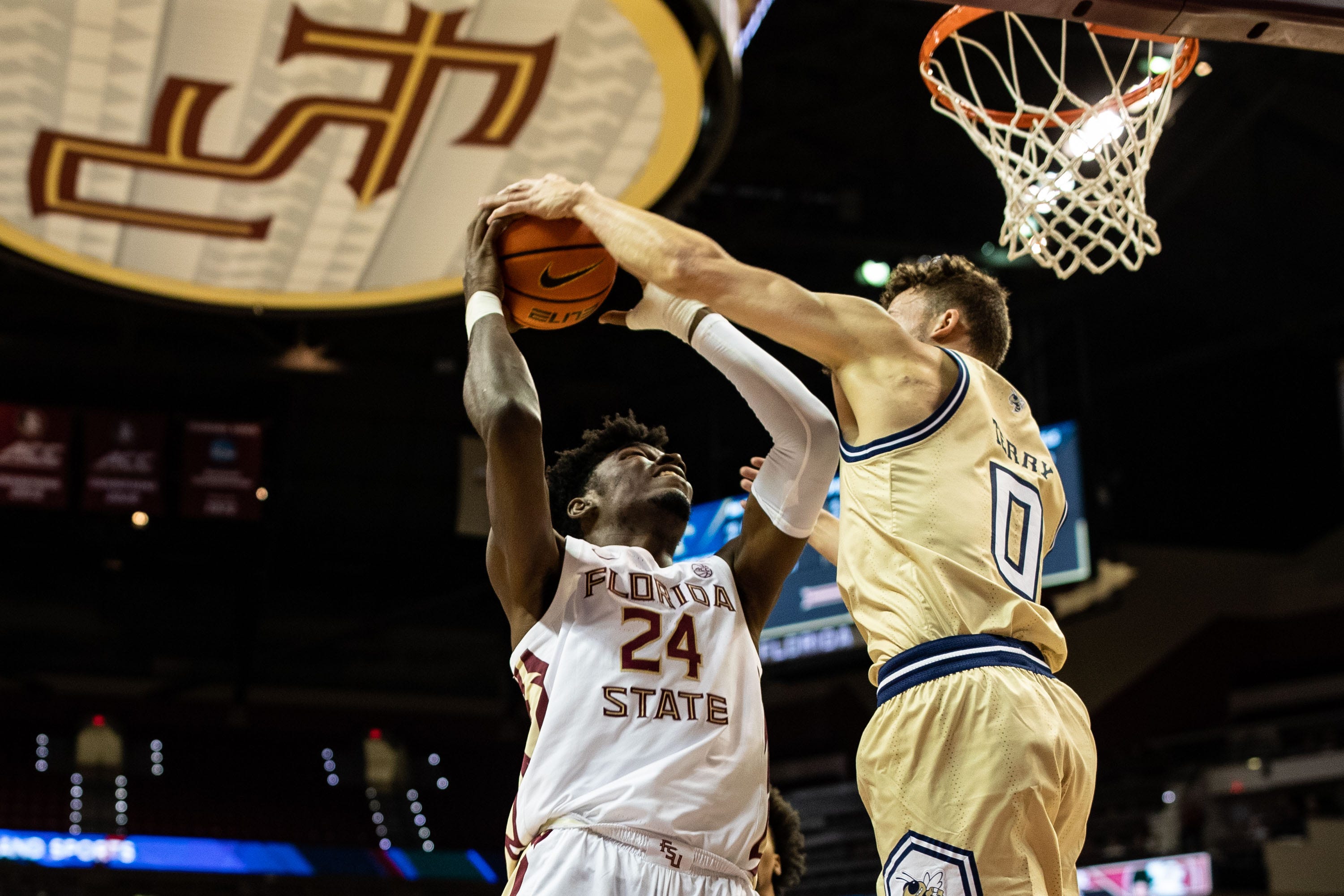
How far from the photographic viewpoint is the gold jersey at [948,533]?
2.83 m

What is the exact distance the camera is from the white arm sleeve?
323cm

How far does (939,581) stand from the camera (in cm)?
283

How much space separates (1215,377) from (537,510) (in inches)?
528

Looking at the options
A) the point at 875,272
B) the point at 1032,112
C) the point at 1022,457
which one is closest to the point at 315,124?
the point at 1032,112

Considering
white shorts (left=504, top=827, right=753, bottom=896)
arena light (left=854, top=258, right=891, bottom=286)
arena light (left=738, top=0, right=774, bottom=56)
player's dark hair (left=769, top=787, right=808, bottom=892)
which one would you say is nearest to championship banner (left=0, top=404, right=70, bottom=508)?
arena light (left=854, top=258, right=891, bottom=286)

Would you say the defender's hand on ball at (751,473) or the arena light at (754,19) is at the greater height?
the arena light at (754,19)

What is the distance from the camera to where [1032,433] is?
3211 mm

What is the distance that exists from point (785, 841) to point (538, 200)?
2.49m

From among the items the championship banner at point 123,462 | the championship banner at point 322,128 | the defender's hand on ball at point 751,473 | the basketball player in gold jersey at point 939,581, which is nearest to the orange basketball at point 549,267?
the basketball player in gold jersey at point 939,581

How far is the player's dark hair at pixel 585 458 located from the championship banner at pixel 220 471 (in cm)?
1082

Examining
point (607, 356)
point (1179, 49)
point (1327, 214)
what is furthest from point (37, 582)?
point (1179, 49)

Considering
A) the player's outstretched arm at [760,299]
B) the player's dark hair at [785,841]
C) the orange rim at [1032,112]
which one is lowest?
the player's dark hair at [785,841]

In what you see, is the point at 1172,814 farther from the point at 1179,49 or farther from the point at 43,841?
the point at 43,841

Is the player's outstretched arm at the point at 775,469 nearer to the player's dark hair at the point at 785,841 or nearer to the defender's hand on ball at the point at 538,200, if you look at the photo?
the defender's hand on ball at the point at 538,200
